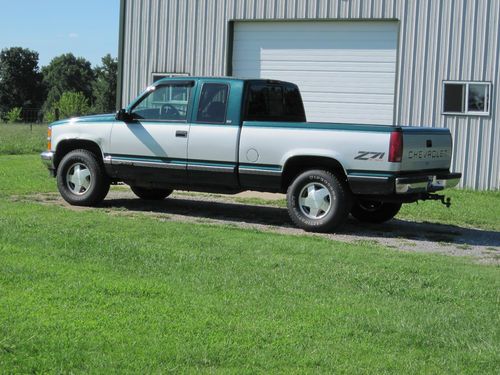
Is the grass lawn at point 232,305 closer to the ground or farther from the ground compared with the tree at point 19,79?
closer to the ground

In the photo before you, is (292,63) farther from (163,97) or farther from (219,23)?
(163,97)

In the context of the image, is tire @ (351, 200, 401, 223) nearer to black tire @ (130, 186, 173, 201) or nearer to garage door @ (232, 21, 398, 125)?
black tire @ (130, 186, 173, 201)

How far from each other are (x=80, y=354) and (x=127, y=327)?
598 mm

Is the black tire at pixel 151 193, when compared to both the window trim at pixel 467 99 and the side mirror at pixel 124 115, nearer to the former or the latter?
the side mirror at pixel 124 115

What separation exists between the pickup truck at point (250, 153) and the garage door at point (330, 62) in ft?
19.7

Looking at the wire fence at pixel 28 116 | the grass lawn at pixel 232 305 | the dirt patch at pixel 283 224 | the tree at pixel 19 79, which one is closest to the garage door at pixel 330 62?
the dirt patch at pixel 283 224

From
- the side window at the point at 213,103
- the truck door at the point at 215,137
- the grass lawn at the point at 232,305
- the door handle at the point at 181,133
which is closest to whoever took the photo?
the grass lawn at the point at 232,305

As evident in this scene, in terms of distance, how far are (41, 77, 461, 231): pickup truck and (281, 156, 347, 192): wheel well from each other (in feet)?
0.04

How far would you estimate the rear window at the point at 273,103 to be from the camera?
452 inches

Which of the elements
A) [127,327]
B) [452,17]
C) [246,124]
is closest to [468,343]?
[127,327]

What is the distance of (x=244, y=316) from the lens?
5855 mm

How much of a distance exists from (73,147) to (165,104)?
1751 mm

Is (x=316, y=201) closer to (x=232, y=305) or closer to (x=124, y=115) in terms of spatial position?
(x=124, y=115)

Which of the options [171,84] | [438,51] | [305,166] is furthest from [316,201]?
[438,51]
